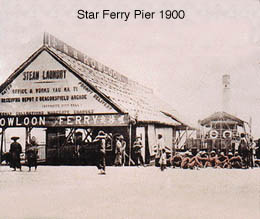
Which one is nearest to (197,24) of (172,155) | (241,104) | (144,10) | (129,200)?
(144,10)

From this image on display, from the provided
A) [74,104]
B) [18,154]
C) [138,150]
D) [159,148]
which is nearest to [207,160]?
[159,148]

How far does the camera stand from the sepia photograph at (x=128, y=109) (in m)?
3.04

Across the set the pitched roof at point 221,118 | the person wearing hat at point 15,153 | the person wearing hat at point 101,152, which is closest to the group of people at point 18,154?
the person wearing hat at point 15,153

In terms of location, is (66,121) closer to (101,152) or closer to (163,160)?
(101,152)

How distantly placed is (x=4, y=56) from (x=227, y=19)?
1.88 meters

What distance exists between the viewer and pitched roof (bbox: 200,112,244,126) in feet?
9.97

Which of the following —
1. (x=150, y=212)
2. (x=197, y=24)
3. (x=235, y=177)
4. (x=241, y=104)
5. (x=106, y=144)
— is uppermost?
(x=197, y=24)

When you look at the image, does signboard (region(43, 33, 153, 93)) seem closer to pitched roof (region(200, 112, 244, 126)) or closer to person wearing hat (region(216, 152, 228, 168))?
pitched roof (region(200, 112, 244, 126))

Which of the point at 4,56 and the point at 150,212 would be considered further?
the point at 4,56

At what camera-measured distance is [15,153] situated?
132 inches

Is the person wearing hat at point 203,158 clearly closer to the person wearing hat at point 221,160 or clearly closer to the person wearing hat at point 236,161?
the person wearing hat at point 221,160

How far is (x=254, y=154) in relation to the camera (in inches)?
121

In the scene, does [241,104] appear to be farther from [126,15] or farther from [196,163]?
[126,15]

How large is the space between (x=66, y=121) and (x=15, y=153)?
0.53 meters
